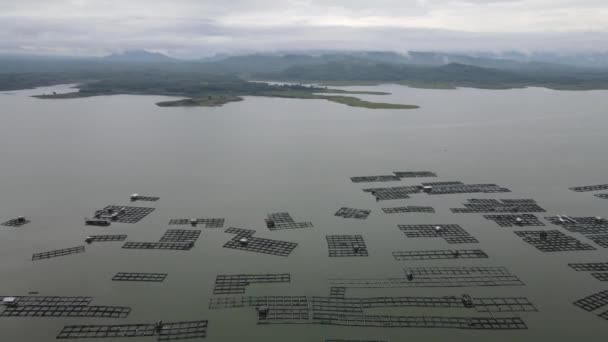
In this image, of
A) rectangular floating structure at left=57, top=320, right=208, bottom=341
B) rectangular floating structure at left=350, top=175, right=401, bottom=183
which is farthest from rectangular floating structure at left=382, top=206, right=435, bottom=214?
rectangular floating structure at left=57, top=320, right=208, bottom=341

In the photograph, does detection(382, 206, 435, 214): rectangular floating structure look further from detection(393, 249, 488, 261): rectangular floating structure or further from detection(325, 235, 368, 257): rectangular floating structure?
detection(393, 249, 488, 261): rectangular floating structure

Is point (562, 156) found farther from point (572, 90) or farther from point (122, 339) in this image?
point (572, 90)

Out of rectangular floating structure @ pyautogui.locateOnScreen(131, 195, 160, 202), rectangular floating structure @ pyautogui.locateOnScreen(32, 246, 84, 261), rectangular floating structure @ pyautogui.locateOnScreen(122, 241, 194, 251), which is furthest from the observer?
rectangular floating structure @ pyautogui.locateOnScreen(131, 195, 160, 202)

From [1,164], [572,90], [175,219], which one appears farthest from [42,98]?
[572,90]

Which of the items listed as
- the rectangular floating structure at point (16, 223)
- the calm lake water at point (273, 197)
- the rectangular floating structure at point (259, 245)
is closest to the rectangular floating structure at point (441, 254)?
the calm lake water at point (273, 197)

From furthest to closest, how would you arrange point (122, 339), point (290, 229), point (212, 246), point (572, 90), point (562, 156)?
point (572, 90) < point (562, 156) < point (290, 229) < point (212, 246) < point (122, 339)

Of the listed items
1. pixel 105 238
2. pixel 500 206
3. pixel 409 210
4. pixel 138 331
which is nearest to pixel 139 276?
pixel 138 331

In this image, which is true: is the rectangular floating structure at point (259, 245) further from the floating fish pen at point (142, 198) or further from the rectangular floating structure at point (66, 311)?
the floating fish pen at point (142, 198)
